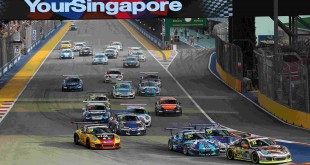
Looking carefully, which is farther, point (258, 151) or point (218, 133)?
point (218, 133)

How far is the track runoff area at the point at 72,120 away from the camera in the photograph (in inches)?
1526

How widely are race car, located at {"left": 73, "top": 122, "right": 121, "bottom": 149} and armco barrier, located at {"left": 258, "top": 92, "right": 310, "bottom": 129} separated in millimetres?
12609

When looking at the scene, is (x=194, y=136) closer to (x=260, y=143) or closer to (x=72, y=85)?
(x=260, y=143)

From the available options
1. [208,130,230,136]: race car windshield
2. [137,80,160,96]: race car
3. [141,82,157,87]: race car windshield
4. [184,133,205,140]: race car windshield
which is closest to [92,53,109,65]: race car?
[141,82,157,87]: race car windshield

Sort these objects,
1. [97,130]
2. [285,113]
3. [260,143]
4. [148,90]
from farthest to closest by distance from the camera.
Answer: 1. [148,90]
2. [285,113]
3. [97,130]
4. [260,143]

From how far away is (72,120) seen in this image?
54.2m

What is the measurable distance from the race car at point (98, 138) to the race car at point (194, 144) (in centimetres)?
273

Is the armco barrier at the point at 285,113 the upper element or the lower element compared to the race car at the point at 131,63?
lower

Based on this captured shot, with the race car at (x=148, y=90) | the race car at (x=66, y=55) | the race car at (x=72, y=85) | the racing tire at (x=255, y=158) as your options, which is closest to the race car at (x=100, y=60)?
the race car at (x=66, y=55)

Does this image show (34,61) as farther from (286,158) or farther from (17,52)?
(286,158)

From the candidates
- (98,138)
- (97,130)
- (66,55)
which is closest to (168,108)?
(97,130)

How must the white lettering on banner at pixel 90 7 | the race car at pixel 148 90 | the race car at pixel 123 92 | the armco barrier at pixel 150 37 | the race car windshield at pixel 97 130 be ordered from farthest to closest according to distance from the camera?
the armco barrier at pixel 150 37, the race car at pixel 148 90, the race car at pixel 123 92, the white lettering on banner at pixel 90 7, the race car windshield at pixel 97 130

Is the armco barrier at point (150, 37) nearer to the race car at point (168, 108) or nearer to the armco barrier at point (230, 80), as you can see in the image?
the armco barrier at point (230, 80)

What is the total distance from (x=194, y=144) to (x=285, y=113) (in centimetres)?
1492
